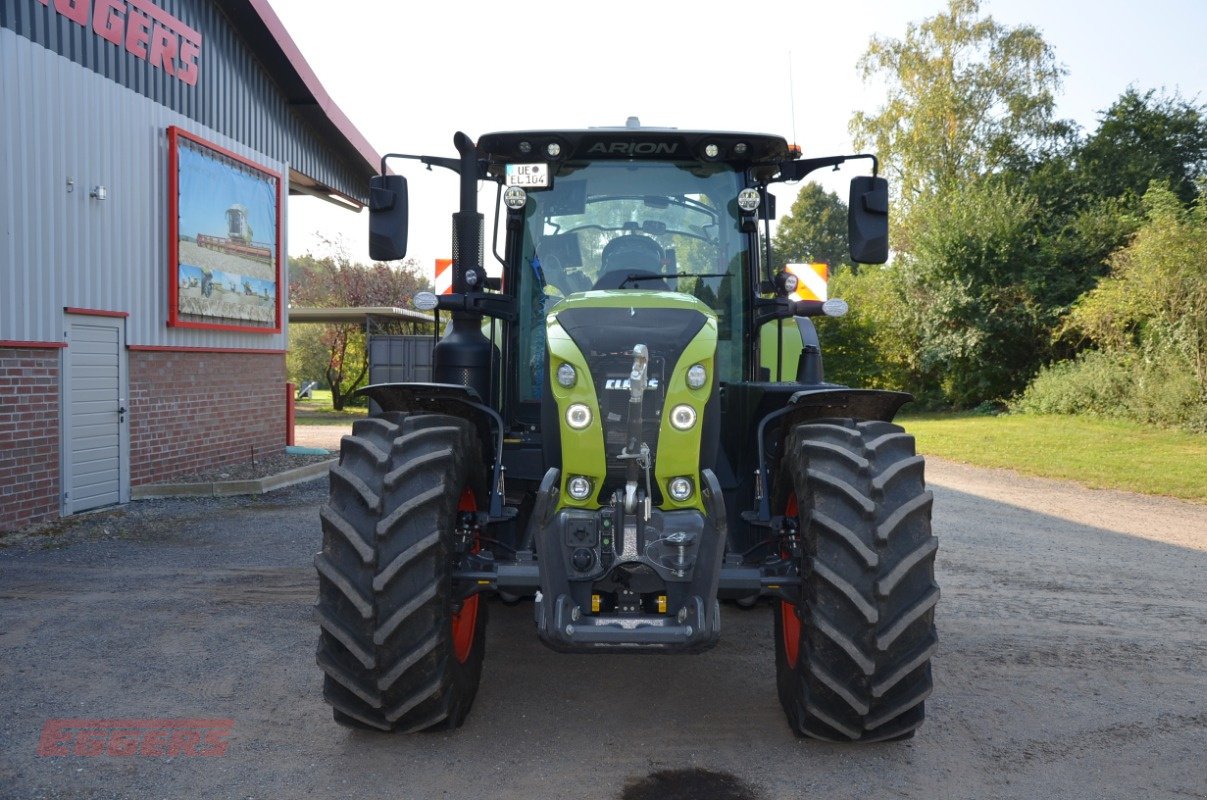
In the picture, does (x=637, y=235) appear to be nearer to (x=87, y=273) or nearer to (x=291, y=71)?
(x=87, y=273)

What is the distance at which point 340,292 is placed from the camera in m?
36.0

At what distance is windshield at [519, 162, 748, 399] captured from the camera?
5.41 meters

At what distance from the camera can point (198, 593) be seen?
6.96m

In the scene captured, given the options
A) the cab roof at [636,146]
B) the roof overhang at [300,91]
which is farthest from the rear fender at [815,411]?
the roof overhang at [300,91]

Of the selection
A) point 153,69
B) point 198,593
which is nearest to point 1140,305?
point 153,69

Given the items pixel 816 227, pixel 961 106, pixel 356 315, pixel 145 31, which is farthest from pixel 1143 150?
pixel 816 227

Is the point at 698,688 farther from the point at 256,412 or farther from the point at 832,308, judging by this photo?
the point at 256,412

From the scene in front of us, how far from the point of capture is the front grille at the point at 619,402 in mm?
4199

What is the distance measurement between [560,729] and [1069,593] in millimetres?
4236

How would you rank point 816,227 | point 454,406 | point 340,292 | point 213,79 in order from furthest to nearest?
point 816,227 < point 340,292 < point 213,79 < point 454,406

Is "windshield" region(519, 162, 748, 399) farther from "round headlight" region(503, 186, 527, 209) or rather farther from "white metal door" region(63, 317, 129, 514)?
"white metal door" region(63, 317, 129, 514)

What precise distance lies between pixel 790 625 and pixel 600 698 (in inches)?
38.5

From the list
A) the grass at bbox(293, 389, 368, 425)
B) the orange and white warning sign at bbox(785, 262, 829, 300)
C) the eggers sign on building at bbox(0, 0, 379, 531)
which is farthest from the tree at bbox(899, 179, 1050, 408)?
the orange and white warning sign at bbox(785, 262, 829, 300)

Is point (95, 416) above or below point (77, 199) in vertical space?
below
